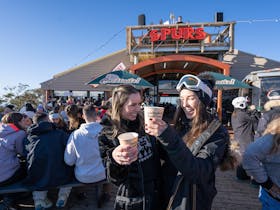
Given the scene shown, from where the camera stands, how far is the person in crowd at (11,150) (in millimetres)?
2994

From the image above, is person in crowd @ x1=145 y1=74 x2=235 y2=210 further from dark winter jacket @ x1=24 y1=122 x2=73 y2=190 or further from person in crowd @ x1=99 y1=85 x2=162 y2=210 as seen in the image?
dark winter jacket @ x1=24 y1=122 x2=73 y2=190

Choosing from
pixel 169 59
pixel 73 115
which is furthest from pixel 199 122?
pixel 169 59

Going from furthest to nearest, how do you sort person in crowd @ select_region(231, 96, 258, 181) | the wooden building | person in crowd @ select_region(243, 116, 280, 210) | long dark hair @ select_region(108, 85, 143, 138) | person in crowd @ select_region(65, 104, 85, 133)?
the wooden building, person in crowd @ select_region(65, 104, 85, 133), person in crowd @ select_region(231, 96, 258, 181), person in crowd @ select_region(243, 116, 280, 210), long dark hair @ select_region(108, 85, 143, 138)

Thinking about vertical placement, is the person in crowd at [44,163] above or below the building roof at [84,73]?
below

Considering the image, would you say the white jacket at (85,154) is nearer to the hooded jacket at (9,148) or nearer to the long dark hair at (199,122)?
the hooded jacket at (9,148)

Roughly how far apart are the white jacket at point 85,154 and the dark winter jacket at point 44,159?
175 mm

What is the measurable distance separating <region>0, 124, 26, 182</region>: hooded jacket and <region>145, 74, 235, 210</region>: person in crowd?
9.47 feet

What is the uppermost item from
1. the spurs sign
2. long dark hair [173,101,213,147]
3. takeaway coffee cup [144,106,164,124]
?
the spurs sign

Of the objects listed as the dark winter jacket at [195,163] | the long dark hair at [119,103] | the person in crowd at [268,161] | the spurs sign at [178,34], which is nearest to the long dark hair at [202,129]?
the dark winter jacket at [195,163]

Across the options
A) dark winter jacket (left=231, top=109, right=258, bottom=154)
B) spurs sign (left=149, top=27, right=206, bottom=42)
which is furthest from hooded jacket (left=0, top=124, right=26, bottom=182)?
spurs sign (left=149, top=27, right=206, bottom=42)

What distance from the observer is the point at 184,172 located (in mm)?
1080

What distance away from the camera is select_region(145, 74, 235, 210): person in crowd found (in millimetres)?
1031

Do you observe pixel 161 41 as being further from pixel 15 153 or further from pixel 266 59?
pixel 15 153

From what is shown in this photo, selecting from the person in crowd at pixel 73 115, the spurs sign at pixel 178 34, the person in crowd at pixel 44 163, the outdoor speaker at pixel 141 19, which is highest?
the outdoor speaker at pixel 141 19
